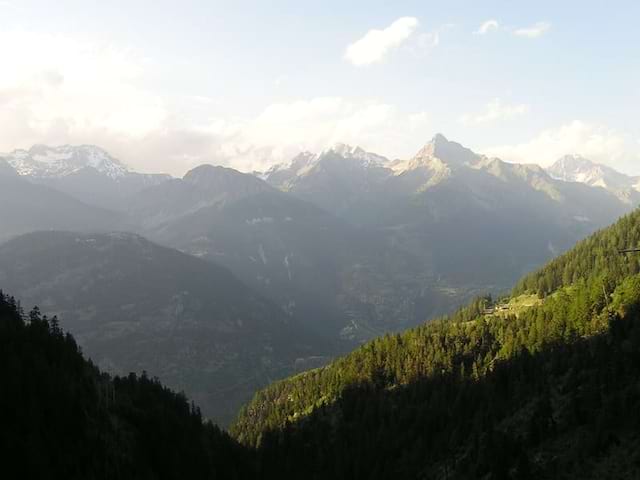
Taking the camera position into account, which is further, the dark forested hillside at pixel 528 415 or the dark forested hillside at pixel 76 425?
the dark forested hillside at pixel 76 425

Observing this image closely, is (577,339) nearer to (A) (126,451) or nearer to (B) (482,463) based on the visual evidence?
(B) (482,463)

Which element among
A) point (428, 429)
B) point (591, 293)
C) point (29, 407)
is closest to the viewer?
point (29, 407)

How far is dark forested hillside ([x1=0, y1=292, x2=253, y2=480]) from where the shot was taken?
127562 mm

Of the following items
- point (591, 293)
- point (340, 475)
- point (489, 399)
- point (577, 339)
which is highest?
point (591, 293)

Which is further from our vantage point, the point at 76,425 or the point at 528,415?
the point at 76,425

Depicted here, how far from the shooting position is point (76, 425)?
139m

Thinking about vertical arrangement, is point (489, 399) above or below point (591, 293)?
below

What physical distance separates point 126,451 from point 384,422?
79905mm

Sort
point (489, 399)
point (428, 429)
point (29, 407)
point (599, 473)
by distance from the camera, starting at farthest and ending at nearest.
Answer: point (428, 429) → point (489, 399) → point (29, 407) → point (599, 473)

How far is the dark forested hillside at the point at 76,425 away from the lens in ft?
419

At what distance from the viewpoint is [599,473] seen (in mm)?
97438

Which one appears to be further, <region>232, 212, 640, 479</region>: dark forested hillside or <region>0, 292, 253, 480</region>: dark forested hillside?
<region>0, 292, 253, 480</region>: dark forested hillside

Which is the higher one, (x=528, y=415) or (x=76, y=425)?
(x=76, y=425)

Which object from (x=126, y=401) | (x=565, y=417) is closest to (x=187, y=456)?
(x=126, y=401)
